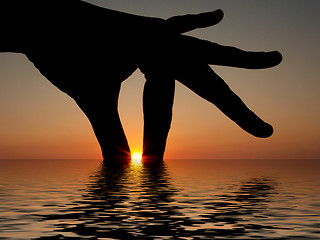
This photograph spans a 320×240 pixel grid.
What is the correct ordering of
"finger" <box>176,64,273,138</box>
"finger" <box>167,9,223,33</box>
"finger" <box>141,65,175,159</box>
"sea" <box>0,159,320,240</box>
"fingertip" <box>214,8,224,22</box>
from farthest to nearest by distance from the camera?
1. "finger" <box>141,65,175,159</box>
2. "fingertip" <box>214,8,224,22</box>
3. "finger" <box>167,9,223,33</box>
4. "finger" <box>176,64,273,138</box>
5. "sea" <box>0,159,320,240</box>

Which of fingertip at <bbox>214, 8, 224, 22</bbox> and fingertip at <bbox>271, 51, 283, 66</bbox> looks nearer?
fingertip at <bbox>271, 51, 283, 66</bbox>

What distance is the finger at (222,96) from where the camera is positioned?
24.8 meters

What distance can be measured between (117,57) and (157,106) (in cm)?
326

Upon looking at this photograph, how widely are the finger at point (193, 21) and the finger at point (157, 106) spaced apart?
2285mm

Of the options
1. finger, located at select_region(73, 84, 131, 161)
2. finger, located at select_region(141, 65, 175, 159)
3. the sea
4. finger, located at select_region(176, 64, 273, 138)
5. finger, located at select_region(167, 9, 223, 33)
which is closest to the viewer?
the sea

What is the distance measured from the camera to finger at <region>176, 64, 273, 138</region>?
24828mm

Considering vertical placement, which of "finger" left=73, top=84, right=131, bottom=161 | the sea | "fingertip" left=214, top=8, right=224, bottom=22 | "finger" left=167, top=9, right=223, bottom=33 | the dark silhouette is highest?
"fingertip" left=214, top=8, right=224, bottom=22

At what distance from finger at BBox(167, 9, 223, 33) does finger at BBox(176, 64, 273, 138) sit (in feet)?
6.68

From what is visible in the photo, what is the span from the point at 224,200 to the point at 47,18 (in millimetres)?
14596

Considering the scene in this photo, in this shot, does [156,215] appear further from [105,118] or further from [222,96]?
[105,118]

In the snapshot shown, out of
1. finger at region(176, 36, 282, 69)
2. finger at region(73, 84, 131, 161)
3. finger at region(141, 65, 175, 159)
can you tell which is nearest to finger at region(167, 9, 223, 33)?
finger at region(176, 36, 282, 69)

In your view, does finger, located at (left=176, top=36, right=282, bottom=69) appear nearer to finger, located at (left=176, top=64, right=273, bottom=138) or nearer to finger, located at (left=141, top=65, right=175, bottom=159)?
finger, located at (left=176, top=64, right=273, bottom=138)

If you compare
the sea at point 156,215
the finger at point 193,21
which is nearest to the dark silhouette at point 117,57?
the finger at point 193,21

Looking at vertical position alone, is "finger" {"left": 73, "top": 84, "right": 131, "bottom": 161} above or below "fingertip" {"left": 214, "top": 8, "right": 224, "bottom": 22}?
below
